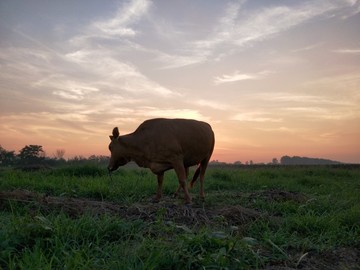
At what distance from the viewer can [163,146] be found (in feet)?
23.0

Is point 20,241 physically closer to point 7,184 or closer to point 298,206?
point 298,206

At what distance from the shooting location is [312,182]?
12398mm

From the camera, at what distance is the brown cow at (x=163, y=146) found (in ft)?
23.0

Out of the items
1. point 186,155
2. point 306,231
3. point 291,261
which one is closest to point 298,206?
point 306,231

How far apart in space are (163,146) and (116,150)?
107 cm

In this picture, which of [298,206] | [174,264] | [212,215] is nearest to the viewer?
[174,264]

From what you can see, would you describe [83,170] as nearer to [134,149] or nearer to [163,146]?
[134,149]

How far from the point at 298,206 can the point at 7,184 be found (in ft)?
20.2

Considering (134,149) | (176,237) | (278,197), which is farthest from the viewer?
(278,197)

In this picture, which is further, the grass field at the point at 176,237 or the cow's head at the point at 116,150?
the cow's head at the point at 116,150

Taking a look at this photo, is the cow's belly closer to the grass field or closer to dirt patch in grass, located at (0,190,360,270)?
the grass field

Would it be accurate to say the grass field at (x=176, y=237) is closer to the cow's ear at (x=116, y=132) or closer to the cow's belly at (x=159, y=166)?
the cow's belly at (x=159, y=166)

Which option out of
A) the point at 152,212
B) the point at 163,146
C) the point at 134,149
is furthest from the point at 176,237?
the point at 134,149

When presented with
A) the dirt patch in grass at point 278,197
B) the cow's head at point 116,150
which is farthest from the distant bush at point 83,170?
the dirt patch in grass at point 278,197
